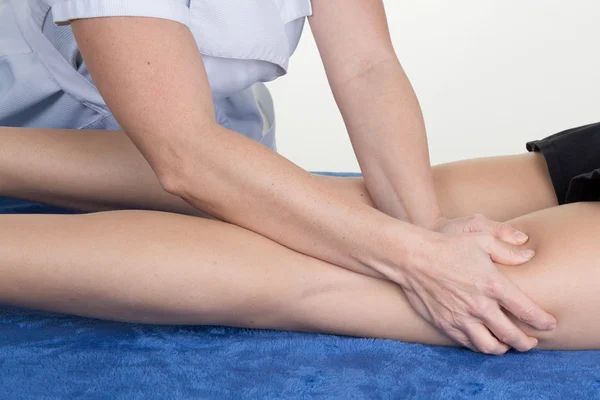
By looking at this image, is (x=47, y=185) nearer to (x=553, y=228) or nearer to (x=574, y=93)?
(x=553, y=228)

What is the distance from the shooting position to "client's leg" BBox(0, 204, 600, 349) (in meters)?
1.24

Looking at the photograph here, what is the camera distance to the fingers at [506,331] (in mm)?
1208

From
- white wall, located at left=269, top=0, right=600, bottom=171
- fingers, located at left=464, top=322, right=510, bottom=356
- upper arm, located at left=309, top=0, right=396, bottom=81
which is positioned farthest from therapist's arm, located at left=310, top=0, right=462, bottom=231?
white wall, located at left=269, top=0, right=600, bottom=171

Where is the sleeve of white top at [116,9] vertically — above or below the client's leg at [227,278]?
above

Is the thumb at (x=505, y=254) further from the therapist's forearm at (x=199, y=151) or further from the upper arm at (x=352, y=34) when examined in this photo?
the upper arm at (x=352, y=34)

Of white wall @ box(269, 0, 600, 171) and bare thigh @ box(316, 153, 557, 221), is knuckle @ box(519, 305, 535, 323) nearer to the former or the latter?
bare thigh @ box(316, 153, 557, 221)

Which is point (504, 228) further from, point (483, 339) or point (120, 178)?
point (120, 178)

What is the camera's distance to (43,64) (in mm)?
1727

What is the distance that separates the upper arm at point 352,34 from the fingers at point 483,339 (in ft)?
1.86

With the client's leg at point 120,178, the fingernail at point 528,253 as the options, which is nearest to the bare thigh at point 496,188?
the client's leg at point 120,178

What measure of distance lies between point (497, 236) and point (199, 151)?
0.44 m

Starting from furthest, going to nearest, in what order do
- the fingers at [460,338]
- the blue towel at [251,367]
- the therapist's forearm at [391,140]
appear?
the therapist's forearm at [391,140]
the fingers at [460,338]
the blue towel at [251,367]

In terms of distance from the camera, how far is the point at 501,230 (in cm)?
129

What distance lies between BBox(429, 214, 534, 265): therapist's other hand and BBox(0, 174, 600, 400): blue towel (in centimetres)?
14
